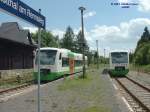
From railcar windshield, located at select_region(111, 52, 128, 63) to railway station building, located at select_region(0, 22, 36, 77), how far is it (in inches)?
438

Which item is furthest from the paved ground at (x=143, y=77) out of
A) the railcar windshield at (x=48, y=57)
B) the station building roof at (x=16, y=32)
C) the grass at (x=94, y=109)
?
the station building roof at (x=16, y=32)

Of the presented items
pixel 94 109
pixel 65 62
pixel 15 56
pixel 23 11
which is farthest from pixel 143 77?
pixel 23 11

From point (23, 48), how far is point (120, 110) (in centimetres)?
4160

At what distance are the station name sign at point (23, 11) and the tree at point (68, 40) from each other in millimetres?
166694

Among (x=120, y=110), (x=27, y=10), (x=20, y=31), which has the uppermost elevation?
(x=20, y=31)

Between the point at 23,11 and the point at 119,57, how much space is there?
39348mm

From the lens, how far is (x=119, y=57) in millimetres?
46656

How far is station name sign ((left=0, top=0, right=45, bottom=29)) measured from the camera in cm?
702

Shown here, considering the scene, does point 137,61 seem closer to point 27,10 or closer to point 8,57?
point 8,57

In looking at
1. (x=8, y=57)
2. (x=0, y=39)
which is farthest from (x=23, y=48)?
(x=0, y=39)

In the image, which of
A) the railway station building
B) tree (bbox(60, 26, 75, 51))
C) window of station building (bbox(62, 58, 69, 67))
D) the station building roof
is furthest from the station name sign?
tree (bbox(60, 26, 75, 51))

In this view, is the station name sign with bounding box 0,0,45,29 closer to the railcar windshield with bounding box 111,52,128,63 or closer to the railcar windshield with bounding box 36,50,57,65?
the railcar windshield with bounding box 36,50,57,65

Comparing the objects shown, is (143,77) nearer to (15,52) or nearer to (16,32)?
(15,52)

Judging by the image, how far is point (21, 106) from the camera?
637 inches
